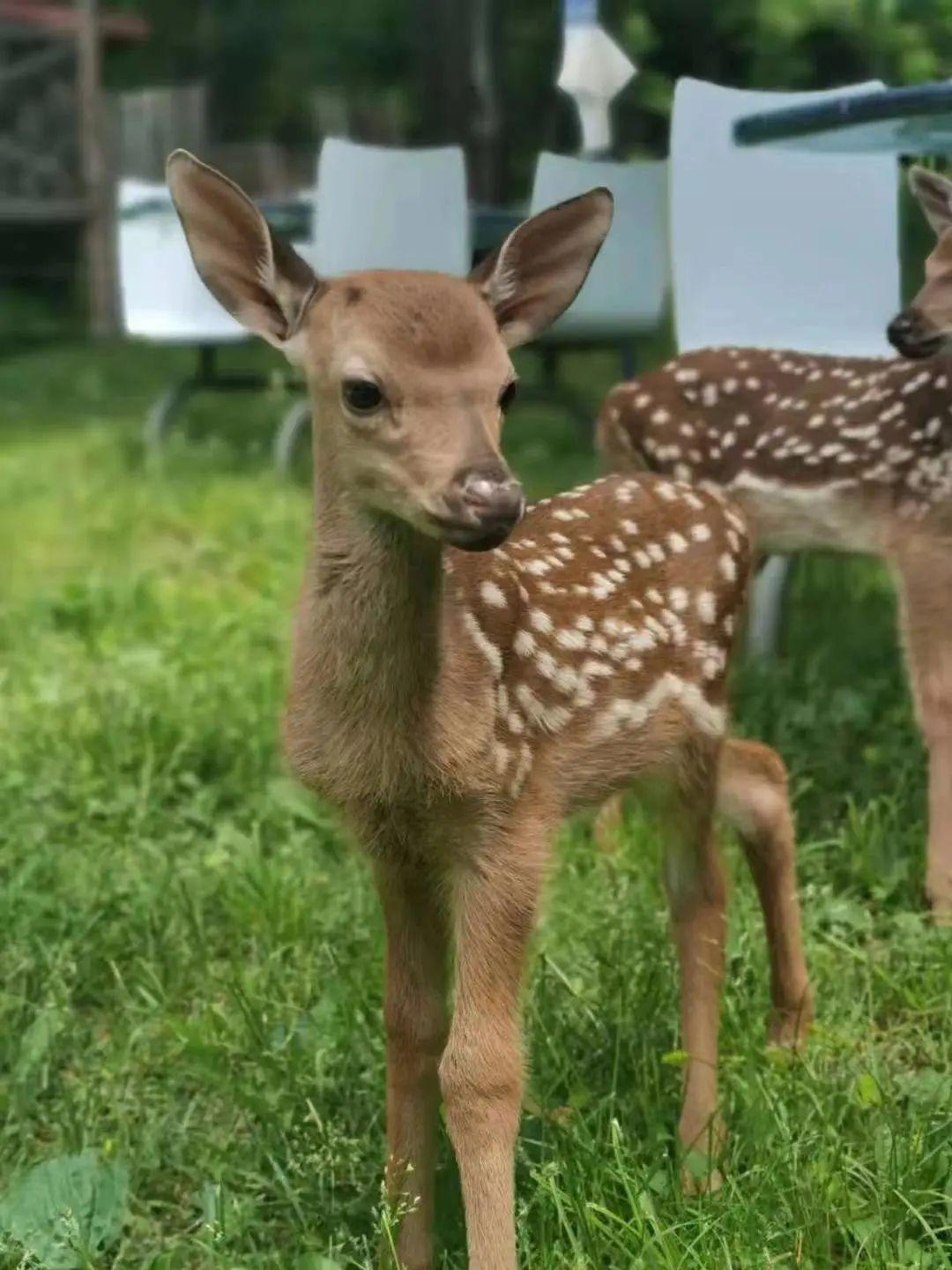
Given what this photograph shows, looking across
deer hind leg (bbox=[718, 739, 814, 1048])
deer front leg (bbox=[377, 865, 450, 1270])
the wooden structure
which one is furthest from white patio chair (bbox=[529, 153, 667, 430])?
the wooden structure

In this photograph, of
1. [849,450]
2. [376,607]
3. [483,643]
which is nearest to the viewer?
[376,607]

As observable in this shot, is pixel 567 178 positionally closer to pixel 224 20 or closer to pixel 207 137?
pixel 207 137

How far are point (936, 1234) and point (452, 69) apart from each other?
8521 mm

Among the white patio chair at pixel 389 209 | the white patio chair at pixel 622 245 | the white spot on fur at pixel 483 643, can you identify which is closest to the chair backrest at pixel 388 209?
the white patio chair at pixel 389 209

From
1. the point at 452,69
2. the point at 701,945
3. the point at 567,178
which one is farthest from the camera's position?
the point at 452,69

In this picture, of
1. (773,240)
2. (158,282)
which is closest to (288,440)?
(158,282)

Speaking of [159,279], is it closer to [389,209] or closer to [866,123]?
[389,209]

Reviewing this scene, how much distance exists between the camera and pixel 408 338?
1.78 meters

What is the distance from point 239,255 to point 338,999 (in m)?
1.10

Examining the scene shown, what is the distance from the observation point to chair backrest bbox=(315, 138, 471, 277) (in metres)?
4.61

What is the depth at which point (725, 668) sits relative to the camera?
2438 millimetres

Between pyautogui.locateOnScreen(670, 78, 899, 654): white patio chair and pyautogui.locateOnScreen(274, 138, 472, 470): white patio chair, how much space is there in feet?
2.25

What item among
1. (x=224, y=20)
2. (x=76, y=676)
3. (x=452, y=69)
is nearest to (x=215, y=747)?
(x=76, y=676)

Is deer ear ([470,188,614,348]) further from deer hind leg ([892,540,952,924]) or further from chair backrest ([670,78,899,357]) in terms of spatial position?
chair backrest ([670,78,899,357])
